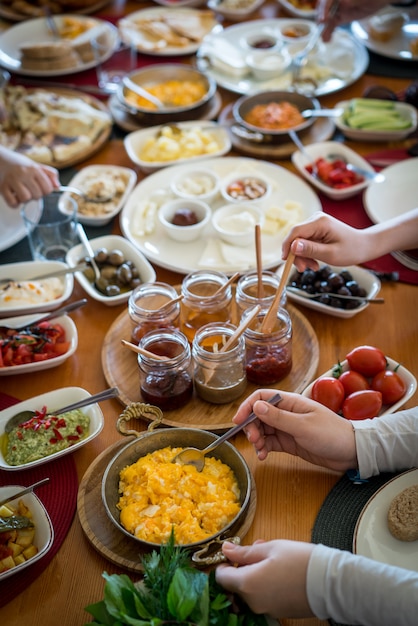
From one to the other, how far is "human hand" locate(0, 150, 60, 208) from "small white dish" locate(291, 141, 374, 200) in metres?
1.14

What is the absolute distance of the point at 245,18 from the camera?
13.3 feet

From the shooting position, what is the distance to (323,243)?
2.03 meters

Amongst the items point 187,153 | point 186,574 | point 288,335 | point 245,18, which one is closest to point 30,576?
point 186,574

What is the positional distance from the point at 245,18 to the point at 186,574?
370 centimetres

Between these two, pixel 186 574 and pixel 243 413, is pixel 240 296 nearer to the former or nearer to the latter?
pixel 243 413

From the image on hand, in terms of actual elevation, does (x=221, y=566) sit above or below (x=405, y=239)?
below

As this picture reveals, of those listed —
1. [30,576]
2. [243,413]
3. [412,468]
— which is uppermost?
[243,413]

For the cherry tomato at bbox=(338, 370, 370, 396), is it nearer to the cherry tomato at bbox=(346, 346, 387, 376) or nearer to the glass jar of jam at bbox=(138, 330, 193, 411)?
the cherry tomato at bbox=(346, 346, 387, 376)

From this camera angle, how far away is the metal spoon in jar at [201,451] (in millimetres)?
1610

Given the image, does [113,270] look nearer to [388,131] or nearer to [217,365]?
[217,365]

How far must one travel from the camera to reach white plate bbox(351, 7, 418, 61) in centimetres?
360

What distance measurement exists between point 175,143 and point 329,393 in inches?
65.3

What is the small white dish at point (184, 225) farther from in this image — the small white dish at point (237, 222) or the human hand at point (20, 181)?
the human hand at point (20, 181)

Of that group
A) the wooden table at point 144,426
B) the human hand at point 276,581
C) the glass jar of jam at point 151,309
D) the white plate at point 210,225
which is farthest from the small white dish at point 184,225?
the human hand at point 276,581
